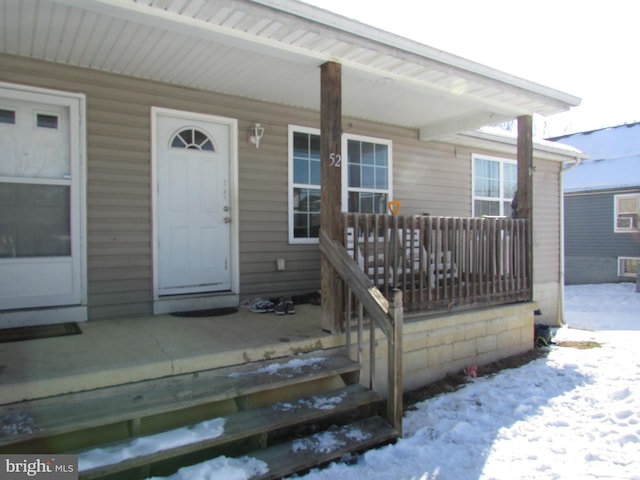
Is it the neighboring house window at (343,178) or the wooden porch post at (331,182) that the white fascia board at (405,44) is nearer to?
the wooden porch post at (331,182)

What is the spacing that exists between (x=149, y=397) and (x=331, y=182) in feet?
6.94

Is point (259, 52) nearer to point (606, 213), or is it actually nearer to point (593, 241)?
point (606, 213)

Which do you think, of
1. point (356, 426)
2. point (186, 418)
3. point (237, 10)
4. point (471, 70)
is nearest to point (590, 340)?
point (471, 70)

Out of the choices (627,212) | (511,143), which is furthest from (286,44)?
(627,212)

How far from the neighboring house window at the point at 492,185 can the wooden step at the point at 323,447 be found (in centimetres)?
546

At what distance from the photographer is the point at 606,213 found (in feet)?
50.9

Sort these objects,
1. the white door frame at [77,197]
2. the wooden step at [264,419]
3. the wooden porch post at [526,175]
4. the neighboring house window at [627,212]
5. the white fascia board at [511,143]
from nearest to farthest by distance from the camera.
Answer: the wooden step at [264,419] < the white door frame at [77,197] < the wooden porch post at [526,175] < the white fascia board at [511,143] < the neighboring house window at [627,212]

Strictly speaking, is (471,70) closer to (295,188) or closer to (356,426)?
(295,188)

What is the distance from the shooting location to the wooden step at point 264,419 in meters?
2.38

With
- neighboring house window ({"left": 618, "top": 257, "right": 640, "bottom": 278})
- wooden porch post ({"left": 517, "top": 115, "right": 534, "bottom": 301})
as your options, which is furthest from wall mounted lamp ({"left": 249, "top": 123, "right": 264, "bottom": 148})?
neighboring house window ({"left": 618, "top": 257, "right": 640, "bottom": 278})

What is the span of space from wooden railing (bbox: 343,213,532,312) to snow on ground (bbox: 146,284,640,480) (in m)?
0.88

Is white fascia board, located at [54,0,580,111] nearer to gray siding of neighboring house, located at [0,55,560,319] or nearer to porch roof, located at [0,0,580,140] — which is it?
porch roof, located at [0,0,580,140]

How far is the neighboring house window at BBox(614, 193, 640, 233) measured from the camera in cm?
1478

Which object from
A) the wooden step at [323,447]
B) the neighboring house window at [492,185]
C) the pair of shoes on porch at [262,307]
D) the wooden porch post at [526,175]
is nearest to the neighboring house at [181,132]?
the wooden porch post at [526,175]
